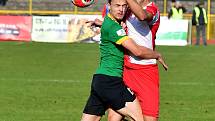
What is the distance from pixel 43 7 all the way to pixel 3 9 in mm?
2378

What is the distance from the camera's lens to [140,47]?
7.90 metres

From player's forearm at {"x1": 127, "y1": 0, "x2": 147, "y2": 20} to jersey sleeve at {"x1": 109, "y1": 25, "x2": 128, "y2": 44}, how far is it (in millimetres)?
249

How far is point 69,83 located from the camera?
16.5m

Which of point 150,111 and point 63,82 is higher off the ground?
point 150,111

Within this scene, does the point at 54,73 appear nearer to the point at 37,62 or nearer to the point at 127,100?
the point at 37,62

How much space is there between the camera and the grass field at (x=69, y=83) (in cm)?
1244

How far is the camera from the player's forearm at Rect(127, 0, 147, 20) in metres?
7.79

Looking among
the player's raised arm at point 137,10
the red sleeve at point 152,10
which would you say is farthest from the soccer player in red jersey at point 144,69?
the player's raised arm at point 137,10

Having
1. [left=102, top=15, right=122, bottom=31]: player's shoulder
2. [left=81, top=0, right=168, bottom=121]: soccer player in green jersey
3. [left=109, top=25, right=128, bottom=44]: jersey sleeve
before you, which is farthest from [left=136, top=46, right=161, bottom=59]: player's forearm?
[left=102, top=15, right=122, bottom=31]: player's shoulder

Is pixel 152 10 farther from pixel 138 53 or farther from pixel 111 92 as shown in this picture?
pixel 111 92

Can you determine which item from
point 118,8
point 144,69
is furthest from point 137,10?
point 144,69

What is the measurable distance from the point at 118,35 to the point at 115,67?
0.38m

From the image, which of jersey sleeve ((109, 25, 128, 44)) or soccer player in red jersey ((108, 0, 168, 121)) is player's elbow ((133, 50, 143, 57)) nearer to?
jersey sleeve ((109, 25, 128, 44))

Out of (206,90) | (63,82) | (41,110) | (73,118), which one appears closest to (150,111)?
(73,118)
